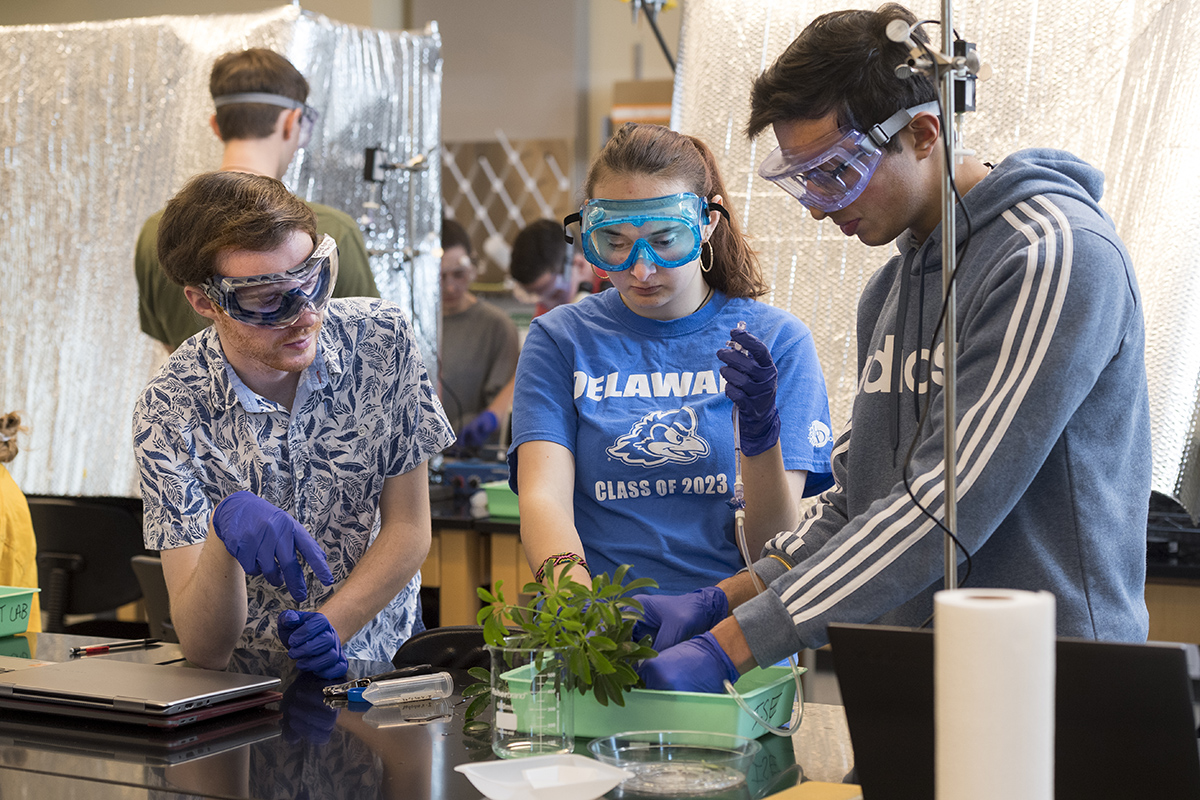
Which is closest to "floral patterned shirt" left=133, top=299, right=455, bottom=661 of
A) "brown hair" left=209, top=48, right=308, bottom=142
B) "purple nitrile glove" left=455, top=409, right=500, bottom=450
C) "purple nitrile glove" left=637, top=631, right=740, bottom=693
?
"purple nitrile glove" left=637, top=631, right=740, bottom=693

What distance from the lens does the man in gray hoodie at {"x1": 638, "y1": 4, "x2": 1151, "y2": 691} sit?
3.69 feet

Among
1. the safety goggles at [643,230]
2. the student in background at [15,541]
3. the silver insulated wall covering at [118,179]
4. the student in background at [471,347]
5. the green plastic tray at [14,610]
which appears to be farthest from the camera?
the student in background at [471,347]

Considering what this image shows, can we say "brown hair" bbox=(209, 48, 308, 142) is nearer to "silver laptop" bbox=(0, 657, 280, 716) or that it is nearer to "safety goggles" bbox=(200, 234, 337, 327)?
"safety goggles" bbox=(200, 234, 337, 327)

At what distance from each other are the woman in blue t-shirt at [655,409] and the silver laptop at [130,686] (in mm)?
464

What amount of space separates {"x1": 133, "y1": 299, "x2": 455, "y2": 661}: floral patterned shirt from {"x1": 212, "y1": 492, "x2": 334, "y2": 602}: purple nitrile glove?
0.18 meters

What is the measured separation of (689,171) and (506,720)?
906mm

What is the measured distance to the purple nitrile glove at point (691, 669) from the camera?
1168mm

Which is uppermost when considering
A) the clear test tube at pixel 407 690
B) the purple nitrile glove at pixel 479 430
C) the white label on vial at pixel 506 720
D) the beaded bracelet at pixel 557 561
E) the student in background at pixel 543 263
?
the student in background at pixel 543 263

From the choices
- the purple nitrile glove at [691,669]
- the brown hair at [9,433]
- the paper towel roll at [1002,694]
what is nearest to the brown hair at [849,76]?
the purple nitrile glove at [691,669]

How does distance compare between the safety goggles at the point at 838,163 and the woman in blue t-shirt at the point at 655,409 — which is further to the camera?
the woman in blue t-shirt at the point at 655,409

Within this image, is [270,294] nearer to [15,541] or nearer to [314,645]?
[314,645]

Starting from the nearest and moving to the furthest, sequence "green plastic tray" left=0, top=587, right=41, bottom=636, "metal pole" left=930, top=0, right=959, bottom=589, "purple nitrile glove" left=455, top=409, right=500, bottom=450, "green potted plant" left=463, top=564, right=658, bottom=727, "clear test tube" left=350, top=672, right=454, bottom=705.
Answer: "metal pole" left=930, top=0, right=959, bottom=589, "green potted plant" left=463, top=564, right=658, bottom=727, "clear test tube" left=350, top=672, right=454, bottom=705, "green plastic tray" left=0, top=587, right=41, bottom=636, "purple nitrile glove" left=455, top=409, right=500, bottom=450

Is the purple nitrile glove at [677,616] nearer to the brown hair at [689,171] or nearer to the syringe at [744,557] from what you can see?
the syringe at [744,557]

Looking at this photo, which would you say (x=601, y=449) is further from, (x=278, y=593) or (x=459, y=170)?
(x=459, y=170)
